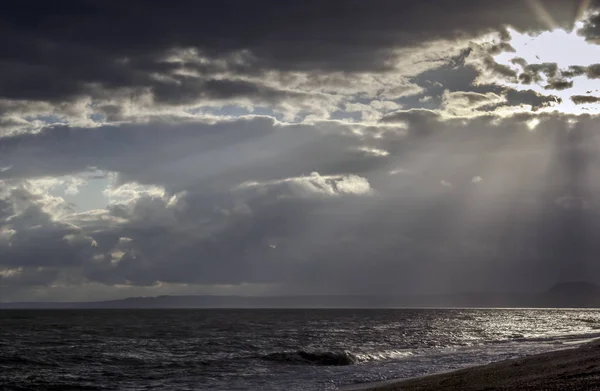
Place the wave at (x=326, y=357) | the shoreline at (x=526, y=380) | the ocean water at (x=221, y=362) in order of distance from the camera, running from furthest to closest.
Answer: the wave at (x=326, y=357) → the ocean water at (x=221, y=362) → the shoreline at (x=526, y=380)

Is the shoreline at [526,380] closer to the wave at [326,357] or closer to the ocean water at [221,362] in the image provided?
the ocean water at [221,362]

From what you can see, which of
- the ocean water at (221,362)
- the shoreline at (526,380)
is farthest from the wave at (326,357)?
the shoreline at (526,380)

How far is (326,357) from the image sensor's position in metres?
50.0

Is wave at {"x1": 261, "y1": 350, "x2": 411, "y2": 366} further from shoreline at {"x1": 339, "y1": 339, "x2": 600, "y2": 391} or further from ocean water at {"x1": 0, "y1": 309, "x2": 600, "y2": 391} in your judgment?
shoreline at {"x1": 339, "y1": 339, "x2": 600, "y2": 391}

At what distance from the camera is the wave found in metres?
48.8

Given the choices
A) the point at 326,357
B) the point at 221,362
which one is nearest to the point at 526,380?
the point at 326,357

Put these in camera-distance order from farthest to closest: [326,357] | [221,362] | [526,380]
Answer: [326,357], [221,362], [526,380]

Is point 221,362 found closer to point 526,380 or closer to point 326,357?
point 326,357

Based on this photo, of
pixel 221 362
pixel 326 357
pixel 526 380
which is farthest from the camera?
pixel 326 357

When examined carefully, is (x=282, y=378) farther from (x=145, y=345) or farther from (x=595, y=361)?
(x=145, y=345)

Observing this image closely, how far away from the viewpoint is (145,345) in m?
66.5

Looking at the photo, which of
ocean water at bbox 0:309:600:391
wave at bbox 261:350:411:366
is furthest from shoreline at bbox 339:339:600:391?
wave at bbox 261:350:411:366

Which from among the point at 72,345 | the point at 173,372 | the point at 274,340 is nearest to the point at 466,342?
the point at 274,340

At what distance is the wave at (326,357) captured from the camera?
1919 inches
